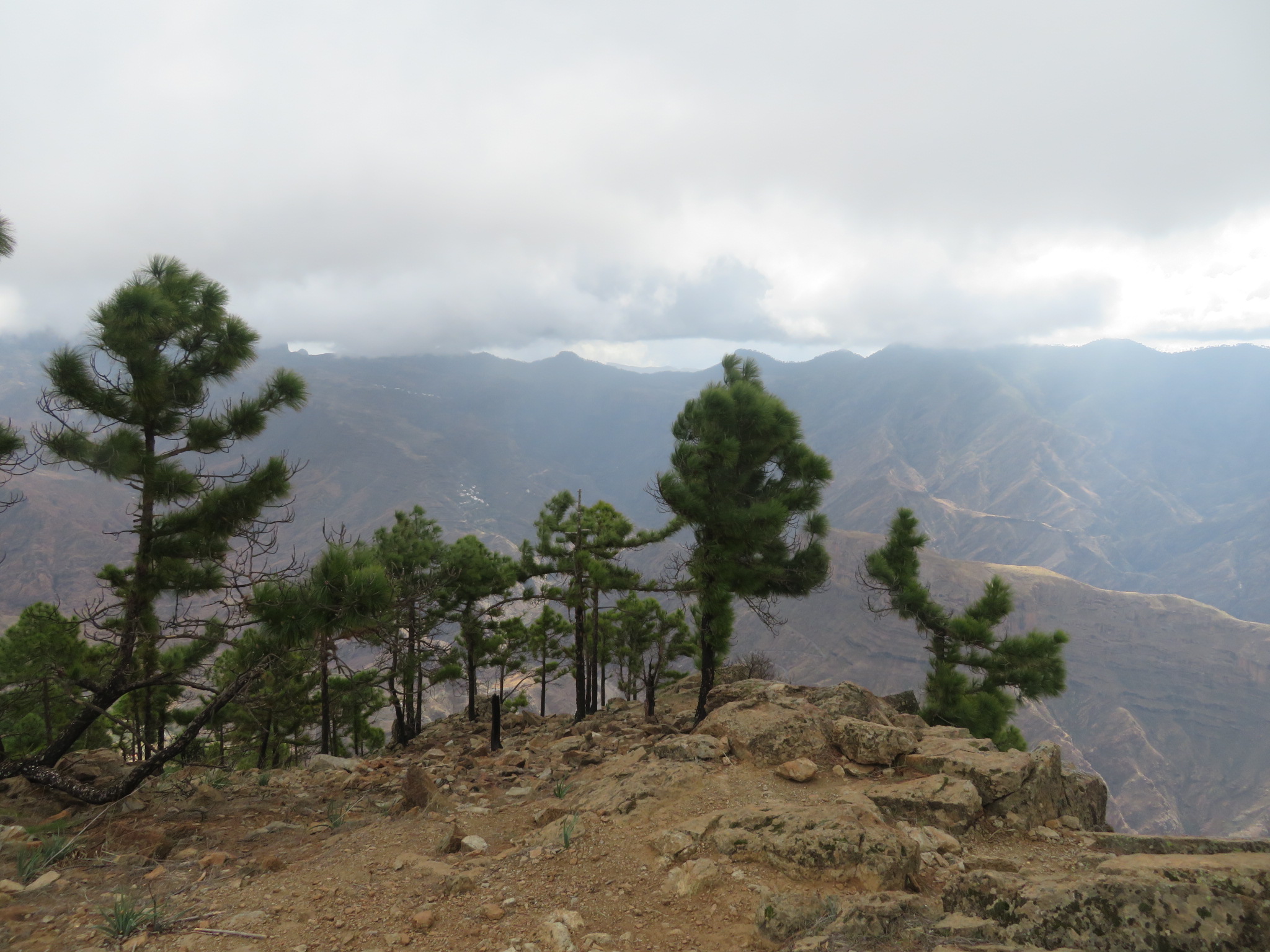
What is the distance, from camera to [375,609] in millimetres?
8102

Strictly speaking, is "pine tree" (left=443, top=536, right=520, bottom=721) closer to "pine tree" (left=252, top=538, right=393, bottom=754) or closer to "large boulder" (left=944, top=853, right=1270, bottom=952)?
"pine tree" (left=252, top=538, right=393, bottom=754)

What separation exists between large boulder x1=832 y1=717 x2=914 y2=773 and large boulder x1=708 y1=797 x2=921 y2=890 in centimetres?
268

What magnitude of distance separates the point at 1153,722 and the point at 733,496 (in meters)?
213

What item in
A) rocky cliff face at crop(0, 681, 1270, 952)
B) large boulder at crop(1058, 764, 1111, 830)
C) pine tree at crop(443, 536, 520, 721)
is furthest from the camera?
pine tree at crop(443, 536, 520, 721)

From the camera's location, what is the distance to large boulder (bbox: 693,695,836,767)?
9.49m

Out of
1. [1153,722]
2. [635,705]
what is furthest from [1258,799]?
[635,705]

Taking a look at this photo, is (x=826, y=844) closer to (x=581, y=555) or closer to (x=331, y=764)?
(x=331, y=764)

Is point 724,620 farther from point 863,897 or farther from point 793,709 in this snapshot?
point 863,897

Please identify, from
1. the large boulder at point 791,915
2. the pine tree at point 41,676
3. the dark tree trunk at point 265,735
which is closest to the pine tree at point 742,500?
the large boulder at point 791,915

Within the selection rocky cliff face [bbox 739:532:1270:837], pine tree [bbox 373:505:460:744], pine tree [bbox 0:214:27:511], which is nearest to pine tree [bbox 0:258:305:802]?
pine tree [bbox 0:214:27:511]

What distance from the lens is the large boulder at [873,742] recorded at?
9289mm

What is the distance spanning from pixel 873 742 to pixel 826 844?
3.73 meters

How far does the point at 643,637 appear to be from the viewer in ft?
104

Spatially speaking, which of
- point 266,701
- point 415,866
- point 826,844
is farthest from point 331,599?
point 826,844
